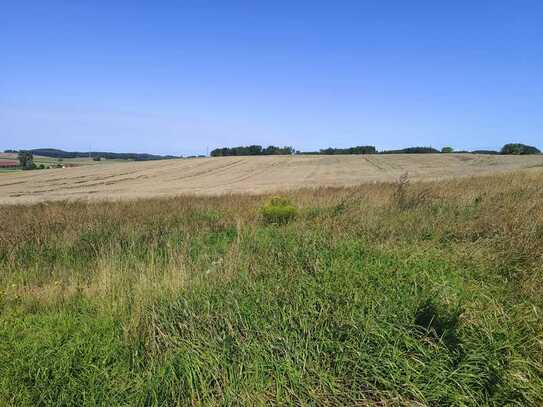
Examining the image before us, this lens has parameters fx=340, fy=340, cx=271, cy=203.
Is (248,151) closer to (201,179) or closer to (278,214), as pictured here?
(201,179)

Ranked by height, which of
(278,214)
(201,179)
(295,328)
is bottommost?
(201,179)

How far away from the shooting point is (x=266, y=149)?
9506 cm

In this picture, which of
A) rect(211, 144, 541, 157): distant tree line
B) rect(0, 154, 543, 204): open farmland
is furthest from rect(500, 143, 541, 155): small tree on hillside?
rect(0, 154, 543, 204): open farmland

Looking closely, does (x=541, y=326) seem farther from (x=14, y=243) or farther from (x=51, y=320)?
(x=14, y=243)

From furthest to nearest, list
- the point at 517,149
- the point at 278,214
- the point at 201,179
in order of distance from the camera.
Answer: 1. the point at 517,149
2. the point at 201,179
3. the point at 278,214

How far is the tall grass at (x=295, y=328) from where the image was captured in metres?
2.38

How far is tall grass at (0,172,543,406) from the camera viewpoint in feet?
7.82

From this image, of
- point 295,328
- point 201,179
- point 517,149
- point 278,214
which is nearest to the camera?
point 295,328

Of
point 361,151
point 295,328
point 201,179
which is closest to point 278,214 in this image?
point 295,328

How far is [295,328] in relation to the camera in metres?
2.89

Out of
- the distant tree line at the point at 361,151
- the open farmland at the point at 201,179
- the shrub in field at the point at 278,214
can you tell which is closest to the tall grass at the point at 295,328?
the shrub in field at the point at 278,214

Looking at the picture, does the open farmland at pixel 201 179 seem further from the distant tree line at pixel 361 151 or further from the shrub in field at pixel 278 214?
the distant tree line at pixel 361 151

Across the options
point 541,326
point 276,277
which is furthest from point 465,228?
point 276,277

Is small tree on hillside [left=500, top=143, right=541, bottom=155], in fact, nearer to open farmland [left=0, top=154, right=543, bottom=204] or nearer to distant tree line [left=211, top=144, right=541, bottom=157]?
distant tree line [left=211, top=144, right=541, bottom=157]
